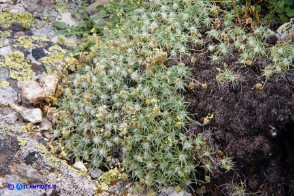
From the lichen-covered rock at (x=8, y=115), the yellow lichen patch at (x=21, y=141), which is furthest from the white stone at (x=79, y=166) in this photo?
the lichen-covered rock at (x=8, y=115)

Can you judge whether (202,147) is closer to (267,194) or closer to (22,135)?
(267,194)

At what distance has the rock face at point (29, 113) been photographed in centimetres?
395

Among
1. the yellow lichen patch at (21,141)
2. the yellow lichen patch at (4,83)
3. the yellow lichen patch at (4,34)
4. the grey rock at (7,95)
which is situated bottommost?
the yellow lichen patch at (21,141)

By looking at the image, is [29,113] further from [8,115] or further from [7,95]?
[7,95]

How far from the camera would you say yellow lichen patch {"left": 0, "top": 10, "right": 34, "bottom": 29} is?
191 inches

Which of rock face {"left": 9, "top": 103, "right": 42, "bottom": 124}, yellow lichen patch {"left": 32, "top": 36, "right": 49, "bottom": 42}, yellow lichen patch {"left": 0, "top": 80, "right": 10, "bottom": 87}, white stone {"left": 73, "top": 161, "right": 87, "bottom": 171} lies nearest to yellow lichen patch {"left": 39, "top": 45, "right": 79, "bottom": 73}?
yellow lichen patch {"left": 32, "top": 36, "right": 49, "bottom": 42}

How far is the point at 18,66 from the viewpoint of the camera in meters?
4.42

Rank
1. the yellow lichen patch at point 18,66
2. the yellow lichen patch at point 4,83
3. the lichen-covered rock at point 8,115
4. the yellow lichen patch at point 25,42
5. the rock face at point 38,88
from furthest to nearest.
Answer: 1. the yellow lichen patch at point 25,42
2. the yellow lichen patch at point 18,66
3. the yellow lichen patch at point 4,83
4. the rock face at point 38,88
5. the lichen-covered rock at point 8,115

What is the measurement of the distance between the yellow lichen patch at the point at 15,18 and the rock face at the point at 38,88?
37.4 inches

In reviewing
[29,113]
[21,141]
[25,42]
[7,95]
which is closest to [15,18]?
[25,42]

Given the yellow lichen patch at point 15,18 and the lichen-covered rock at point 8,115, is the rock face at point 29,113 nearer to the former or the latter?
the lichen-covered rock at point 8,115

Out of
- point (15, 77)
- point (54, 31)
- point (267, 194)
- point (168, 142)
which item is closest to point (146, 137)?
point (168, 142)

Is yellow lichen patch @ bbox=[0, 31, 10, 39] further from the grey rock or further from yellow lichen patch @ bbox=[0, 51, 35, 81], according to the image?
the grey rock

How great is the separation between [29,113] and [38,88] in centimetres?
30
